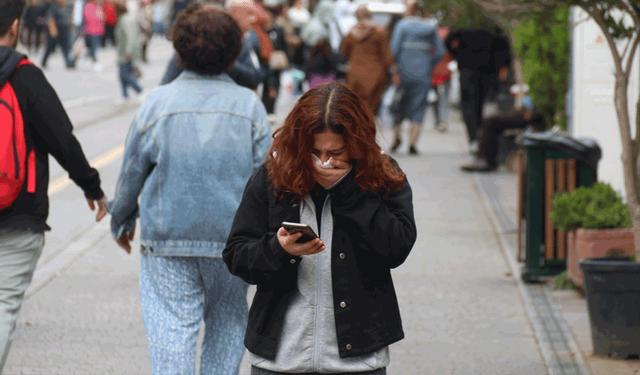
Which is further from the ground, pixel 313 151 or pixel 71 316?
pixel 313 151

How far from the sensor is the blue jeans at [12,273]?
137 inches

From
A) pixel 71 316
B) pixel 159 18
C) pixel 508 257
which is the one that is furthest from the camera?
pixel 159 18

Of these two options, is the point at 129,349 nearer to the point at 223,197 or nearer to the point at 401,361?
the point at 401,361

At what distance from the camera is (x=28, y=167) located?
140 inches

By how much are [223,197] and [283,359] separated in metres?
1.06

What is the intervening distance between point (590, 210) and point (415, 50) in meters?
6.97

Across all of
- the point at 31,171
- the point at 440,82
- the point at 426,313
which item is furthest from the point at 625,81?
the point at 440,82

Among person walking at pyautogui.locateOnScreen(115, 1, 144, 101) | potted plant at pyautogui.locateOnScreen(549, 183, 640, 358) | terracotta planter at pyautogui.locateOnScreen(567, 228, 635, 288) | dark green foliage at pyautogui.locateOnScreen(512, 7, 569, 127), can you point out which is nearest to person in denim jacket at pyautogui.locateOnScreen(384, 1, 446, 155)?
dark green foliage at pyautogui.locateOnScreen(512, 7, 569, 127)

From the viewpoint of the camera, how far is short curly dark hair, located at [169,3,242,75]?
12.0 feet

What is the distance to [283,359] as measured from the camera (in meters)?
2.69

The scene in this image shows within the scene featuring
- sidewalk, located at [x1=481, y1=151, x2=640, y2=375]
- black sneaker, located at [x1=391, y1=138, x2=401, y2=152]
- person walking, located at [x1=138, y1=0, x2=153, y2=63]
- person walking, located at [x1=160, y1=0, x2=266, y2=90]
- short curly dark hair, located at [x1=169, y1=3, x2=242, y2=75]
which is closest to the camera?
short curly dark hair, located at [x1=169, y1=3, x2=242, y2=75]

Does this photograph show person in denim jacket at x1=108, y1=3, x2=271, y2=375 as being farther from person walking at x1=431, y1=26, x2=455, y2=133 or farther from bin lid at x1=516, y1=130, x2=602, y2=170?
person walking at x1=431, y1=26, x2=455, y2=133

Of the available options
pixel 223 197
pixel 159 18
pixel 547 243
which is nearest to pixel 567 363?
pixel 547 243

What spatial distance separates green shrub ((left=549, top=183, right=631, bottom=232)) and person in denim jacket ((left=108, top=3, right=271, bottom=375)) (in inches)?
119
